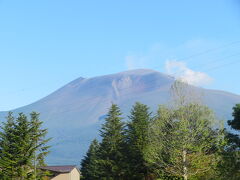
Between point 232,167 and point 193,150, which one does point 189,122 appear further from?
point 232,167

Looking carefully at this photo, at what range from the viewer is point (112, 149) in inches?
2886

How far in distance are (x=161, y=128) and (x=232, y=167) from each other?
50.3ft

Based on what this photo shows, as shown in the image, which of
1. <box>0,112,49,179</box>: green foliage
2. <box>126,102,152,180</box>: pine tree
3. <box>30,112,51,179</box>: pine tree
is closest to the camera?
<box>0,112,49,179</box>: green foliage

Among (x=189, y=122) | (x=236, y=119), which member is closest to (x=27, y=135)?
(x=189, y=122)

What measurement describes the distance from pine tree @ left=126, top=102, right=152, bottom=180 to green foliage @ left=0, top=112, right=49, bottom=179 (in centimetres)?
1648

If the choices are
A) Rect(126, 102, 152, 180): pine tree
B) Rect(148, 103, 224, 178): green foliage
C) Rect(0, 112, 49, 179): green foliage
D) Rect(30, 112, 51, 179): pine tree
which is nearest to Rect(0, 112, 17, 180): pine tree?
Rect(0, 112, 49, 179): green foliage

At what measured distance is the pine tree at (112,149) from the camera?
237 feet

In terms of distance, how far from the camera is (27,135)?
59.6 meters

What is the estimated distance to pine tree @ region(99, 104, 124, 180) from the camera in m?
A: 72.4

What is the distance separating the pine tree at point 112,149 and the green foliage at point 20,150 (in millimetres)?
14975

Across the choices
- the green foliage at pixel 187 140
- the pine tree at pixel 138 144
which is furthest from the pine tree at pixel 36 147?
the green foliage at pixel 187 140

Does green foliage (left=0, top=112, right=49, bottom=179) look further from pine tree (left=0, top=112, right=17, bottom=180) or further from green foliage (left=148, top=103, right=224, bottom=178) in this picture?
green foliage (left=148, top=103, right=224, bottom=178)

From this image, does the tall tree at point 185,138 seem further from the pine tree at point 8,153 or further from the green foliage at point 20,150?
the pine tree at point 8,153

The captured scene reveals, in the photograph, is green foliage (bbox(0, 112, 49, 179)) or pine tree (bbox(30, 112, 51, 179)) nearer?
green foliage (bbox(0, 112, 49, 179))
